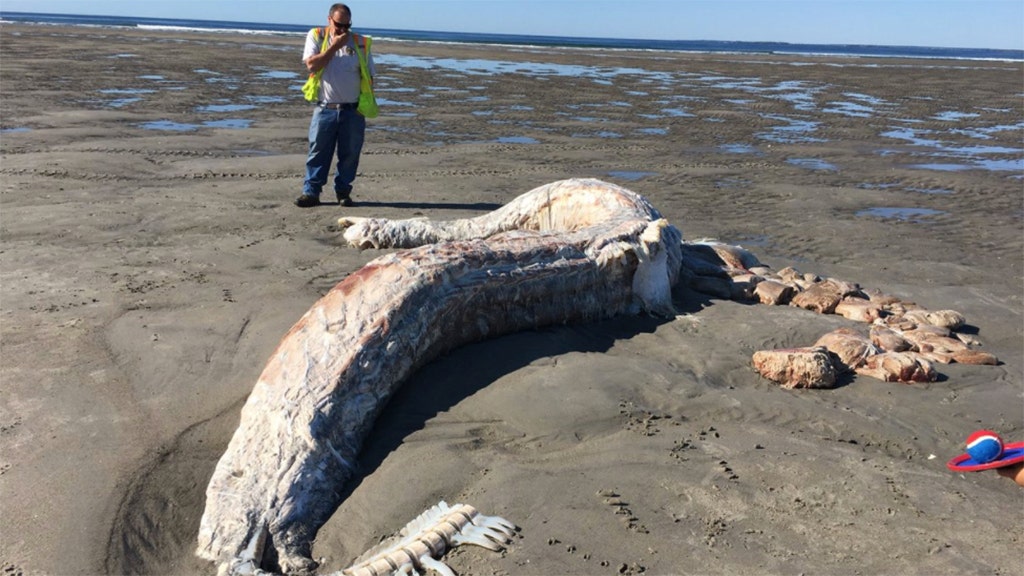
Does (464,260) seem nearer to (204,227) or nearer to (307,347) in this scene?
(307,347)

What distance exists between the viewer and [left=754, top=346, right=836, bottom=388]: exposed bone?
→ 5023mm

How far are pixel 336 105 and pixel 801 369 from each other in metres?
5.82

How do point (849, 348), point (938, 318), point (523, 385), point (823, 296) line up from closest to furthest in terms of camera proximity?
point (523, 385), point (849, 348), point (938, 318), point (823, 296)

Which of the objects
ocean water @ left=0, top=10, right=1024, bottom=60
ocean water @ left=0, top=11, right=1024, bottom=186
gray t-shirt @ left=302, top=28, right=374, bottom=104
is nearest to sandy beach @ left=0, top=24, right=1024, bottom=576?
gray t-shirt @ left=302, top=28, right=374, bottom=104

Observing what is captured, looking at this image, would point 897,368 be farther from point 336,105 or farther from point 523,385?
point 336,105

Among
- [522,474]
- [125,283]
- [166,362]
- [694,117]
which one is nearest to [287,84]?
[694,117]

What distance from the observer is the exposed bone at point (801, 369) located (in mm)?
5023

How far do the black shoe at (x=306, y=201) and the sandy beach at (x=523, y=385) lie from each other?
0.51 ft

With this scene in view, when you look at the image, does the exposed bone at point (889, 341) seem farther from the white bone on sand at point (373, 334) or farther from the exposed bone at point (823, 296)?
the white bone on sand at point (373, 334)

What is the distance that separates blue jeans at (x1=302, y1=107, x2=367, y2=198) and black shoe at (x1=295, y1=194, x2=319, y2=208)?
4 cm

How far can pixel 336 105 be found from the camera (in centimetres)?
908

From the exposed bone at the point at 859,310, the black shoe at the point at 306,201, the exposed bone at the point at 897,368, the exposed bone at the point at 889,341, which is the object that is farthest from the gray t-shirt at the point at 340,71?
the exposed bone at the point at 897,368

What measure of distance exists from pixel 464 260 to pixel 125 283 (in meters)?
2.74

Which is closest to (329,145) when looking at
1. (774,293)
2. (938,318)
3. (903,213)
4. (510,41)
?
(774,293)
